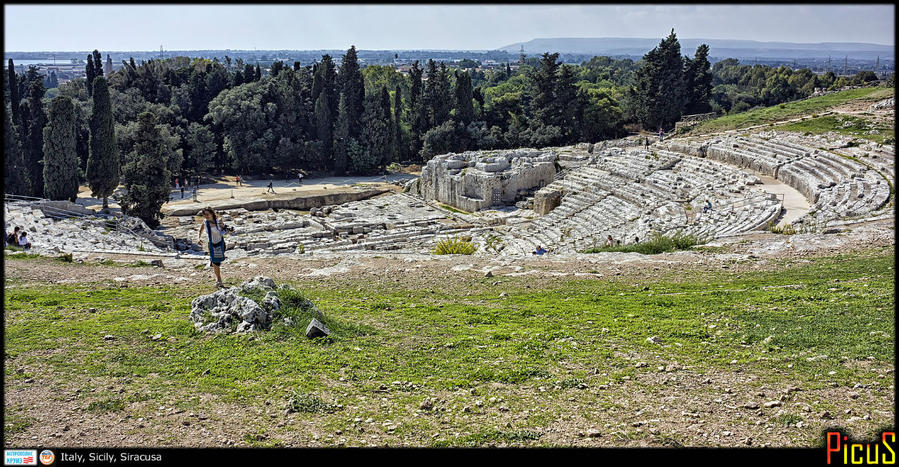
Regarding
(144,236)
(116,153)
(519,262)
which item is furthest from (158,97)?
(519,262)

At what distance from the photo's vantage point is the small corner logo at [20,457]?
14.5 ft

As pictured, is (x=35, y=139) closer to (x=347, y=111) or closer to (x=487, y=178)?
(x=347, y=111)

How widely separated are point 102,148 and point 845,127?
119 feet

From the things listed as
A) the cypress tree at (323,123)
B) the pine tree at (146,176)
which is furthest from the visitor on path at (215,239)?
the cypress tree at (323,123)

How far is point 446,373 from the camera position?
7.55m

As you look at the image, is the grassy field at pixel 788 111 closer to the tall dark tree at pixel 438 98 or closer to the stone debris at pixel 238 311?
the tall dark tree at pixel 438 98

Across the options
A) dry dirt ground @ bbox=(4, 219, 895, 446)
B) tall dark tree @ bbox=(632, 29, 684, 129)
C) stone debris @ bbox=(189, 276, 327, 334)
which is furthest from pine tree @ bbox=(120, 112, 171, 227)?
tall dark tree @ bbox=(632, 29, 684, 129)

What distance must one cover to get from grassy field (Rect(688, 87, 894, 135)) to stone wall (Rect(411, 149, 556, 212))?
39.5 feet

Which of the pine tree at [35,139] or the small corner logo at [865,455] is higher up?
the pine tree at [35,139]

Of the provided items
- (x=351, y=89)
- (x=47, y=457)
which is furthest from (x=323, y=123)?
(x=47, y=457)

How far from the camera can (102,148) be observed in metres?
33.6

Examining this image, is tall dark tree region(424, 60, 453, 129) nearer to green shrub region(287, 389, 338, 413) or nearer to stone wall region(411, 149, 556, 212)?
stone wall region(411, 149, 556, 212)

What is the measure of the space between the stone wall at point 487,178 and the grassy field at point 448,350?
25.4 meters

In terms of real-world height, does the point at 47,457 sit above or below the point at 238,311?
above
